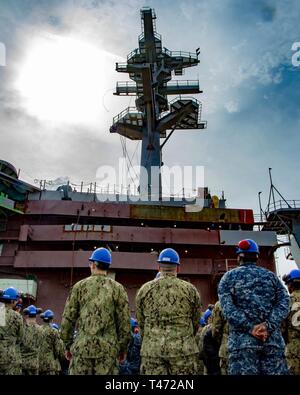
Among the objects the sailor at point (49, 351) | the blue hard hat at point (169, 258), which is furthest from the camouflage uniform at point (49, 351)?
the blue hard hat at point (169, 258)

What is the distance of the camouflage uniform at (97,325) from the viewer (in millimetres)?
3424

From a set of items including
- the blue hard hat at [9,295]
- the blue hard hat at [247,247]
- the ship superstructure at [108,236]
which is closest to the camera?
the blue hard hat at [247,247]

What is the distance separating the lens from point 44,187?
2433cm

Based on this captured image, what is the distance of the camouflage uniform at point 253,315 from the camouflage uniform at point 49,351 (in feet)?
14.4

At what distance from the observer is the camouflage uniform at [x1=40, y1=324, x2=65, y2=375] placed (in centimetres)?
654

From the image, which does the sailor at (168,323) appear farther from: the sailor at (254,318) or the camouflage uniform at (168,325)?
the sailor at (254,318)

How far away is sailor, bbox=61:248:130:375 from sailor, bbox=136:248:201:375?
A: 23 centimetres

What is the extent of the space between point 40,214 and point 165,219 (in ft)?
26.5

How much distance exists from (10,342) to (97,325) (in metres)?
1.87

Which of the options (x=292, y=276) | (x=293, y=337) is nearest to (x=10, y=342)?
(x=293, y=337)

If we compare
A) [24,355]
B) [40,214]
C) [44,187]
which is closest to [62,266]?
[40,214]

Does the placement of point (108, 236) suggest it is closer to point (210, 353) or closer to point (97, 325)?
point (210, 353)
